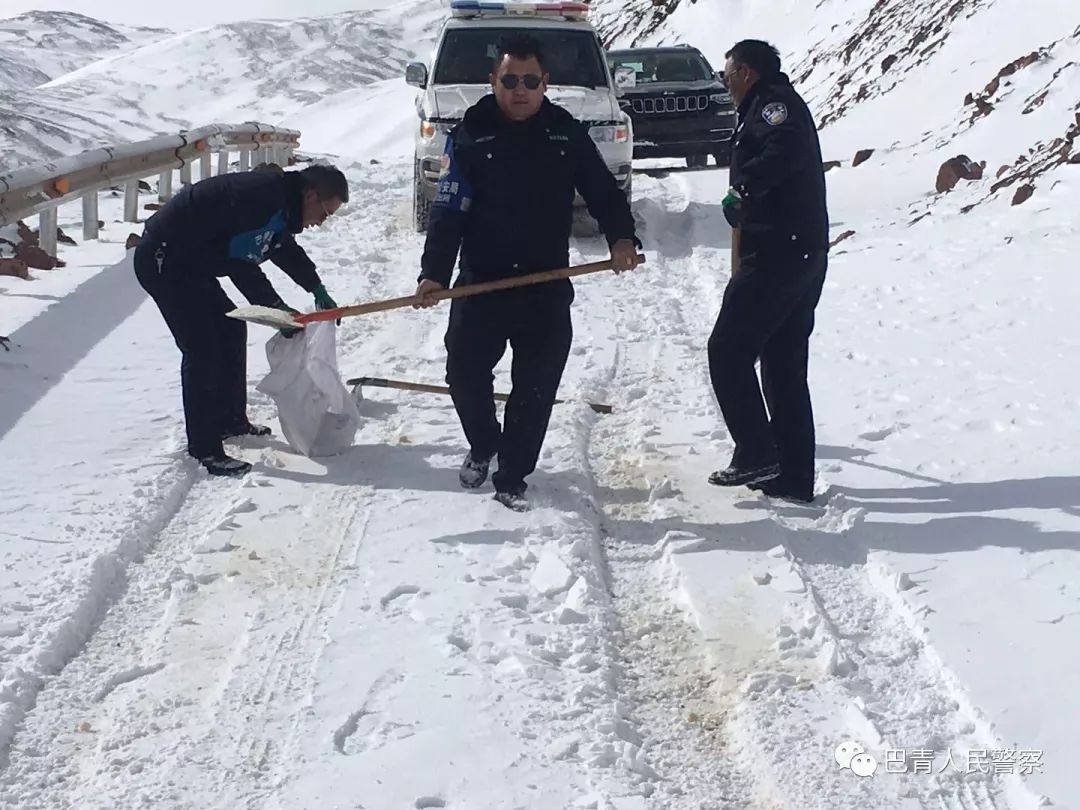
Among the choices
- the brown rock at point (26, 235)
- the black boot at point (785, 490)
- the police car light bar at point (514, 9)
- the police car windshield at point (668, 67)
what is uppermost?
the police car light bar at point (514, 9)

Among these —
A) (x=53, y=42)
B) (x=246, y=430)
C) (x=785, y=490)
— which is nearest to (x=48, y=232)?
(x=246, y=430)

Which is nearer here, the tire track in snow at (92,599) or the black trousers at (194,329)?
the tire track in snow at (92,599)

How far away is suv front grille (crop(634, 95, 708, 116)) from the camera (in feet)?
43.4

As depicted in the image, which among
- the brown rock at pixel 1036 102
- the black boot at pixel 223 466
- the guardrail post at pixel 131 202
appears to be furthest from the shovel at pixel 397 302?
the brown rock at pixel 1036 102

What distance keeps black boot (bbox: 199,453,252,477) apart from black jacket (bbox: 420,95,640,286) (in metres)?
1.19

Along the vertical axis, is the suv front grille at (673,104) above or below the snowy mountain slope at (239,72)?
above

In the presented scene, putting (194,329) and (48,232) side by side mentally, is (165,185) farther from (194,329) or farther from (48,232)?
(194,329)

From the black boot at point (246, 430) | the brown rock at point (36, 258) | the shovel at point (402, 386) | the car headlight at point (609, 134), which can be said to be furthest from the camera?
the car headlight at point (609, 134)

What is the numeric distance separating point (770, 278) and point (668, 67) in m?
10.6

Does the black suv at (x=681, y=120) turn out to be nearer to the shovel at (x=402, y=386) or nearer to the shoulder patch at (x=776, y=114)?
the shovel at (x=402, y=386)

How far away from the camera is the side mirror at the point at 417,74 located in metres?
10.4

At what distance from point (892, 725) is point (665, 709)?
2.07 feet

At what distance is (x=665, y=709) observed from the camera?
11.6ft

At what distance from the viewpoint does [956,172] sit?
34.9ft
